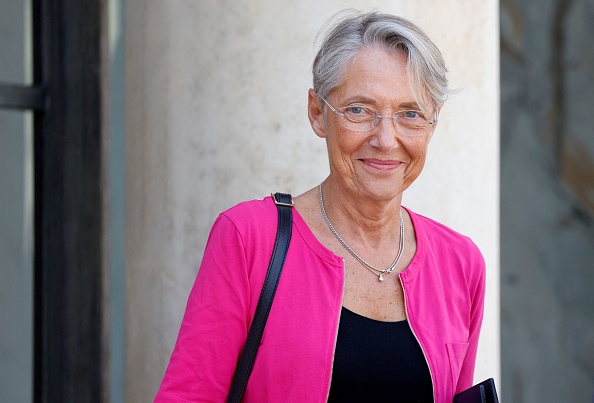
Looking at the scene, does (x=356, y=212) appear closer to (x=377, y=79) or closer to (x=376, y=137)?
(x=376, y=137)

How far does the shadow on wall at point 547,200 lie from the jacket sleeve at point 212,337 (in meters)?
3.73

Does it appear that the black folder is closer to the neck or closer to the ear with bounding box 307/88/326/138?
the neck

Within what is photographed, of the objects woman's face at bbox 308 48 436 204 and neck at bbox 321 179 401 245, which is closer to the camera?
woman's face at bbox 308 48 436 204

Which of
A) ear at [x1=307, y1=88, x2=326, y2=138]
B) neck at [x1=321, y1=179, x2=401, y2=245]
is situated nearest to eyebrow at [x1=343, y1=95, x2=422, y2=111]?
ear at [x1=307, y1=88, x2=326, y2=138]

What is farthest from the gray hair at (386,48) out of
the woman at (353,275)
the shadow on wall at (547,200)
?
the shadow on wall at (547,200)

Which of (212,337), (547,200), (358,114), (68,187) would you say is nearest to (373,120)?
(358,114)

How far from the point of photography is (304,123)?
126 inches

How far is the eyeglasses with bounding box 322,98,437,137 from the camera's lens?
260cm

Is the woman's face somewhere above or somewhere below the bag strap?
above

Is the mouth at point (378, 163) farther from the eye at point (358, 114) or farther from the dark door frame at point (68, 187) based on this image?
the dark door frame at point (68, 187)

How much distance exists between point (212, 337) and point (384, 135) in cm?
72

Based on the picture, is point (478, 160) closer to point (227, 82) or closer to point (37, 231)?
point (227, 82)

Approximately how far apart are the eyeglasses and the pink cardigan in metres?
0.31

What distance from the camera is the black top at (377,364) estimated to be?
8.17 ft
